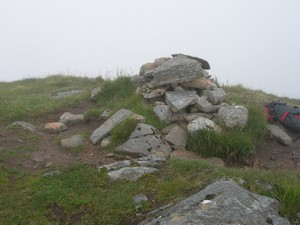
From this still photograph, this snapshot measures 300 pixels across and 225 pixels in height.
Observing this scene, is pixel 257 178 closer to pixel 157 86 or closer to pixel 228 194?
pixel 228 194

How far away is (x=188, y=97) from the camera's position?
10.5 meters

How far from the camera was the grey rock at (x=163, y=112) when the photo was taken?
10.2 m

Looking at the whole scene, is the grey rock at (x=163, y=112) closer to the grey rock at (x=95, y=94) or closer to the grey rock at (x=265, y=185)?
the grey rock at (x=95, y=94)

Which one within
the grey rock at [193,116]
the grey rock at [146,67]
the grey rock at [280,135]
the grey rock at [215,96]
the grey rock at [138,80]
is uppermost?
the grey rock at [146,67]

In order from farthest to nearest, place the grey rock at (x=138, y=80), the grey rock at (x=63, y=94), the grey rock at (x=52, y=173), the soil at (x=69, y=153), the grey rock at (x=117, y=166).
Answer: the grey rock at (x=63, y=94) < the grey rock at (x=138, y=80) < the soil at (x=69, y=153) < the grey rock at (x=117, y=166) < the grey rock at (x=52, y=173)

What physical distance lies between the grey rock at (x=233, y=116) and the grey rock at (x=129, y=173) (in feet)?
10.4

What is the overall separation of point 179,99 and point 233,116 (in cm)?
163

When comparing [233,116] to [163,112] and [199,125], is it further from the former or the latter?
[163,112]

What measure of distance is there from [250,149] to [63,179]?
436cm

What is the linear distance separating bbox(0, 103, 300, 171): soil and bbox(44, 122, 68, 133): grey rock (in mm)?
125

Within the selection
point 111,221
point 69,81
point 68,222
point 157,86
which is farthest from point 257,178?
point 69,81

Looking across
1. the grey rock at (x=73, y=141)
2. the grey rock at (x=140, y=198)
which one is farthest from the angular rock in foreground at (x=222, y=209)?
the grey rock at (x=73, y=141)

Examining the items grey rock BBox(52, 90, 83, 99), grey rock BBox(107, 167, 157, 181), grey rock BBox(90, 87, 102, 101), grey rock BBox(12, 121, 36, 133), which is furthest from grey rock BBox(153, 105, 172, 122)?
grey rock BBox(52, 90, 83, 99)

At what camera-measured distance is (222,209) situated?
4.97 metres
